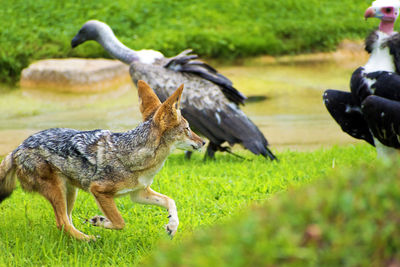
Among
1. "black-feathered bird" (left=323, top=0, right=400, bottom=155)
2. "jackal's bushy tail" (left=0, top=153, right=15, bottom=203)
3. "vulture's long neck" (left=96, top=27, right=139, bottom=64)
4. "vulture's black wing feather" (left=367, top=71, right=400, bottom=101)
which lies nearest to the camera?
"jackal's bushy tail" (left=0, top=153, right=15, bottom=203)

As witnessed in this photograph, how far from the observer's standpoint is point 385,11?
5742 mm

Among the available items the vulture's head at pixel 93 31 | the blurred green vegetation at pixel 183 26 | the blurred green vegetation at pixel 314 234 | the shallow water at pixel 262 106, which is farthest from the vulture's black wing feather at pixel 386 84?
the blurred green vegetation at pixel 183 26

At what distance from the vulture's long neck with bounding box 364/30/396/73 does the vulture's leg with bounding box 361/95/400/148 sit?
1.62ft

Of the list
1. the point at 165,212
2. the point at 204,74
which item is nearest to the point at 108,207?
the point at 165,212

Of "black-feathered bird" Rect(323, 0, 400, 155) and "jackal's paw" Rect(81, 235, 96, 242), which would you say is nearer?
"jackal's paw" Rect(81, 235, 96, 242)

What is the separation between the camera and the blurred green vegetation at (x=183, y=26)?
12.5 meters

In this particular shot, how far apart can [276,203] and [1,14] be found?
13.0m

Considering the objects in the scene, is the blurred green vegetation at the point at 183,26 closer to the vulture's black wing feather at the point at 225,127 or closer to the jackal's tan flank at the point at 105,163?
the vulture's black wing feather at the point at 225,127

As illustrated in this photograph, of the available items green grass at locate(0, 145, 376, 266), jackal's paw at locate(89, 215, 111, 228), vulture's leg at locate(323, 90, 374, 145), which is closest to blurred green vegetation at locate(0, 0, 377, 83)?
green grass at locate(0, 145, 376, 266)

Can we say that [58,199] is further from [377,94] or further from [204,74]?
[204,74]

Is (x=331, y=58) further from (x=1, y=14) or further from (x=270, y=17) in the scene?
(x=1, y=14)

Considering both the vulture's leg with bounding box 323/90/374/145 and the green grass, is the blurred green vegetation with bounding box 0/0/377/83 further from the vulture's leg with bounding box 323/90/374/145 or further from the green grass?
the vulture's leg with bounding box 323/90/374/145

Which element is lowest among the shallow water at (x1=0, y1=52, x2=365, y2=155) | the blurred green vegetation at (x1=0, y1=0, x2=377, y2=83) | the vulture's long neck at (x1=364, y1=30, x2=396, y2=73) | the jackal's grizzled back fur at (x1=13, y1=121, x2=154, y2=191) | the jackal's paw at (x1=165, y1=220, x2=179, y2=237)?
the shallow water at (x1=0, y1=52, x2=365, y2=155)

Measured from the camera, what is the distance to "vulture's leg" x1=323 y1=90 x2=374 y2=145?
588 centimetres
